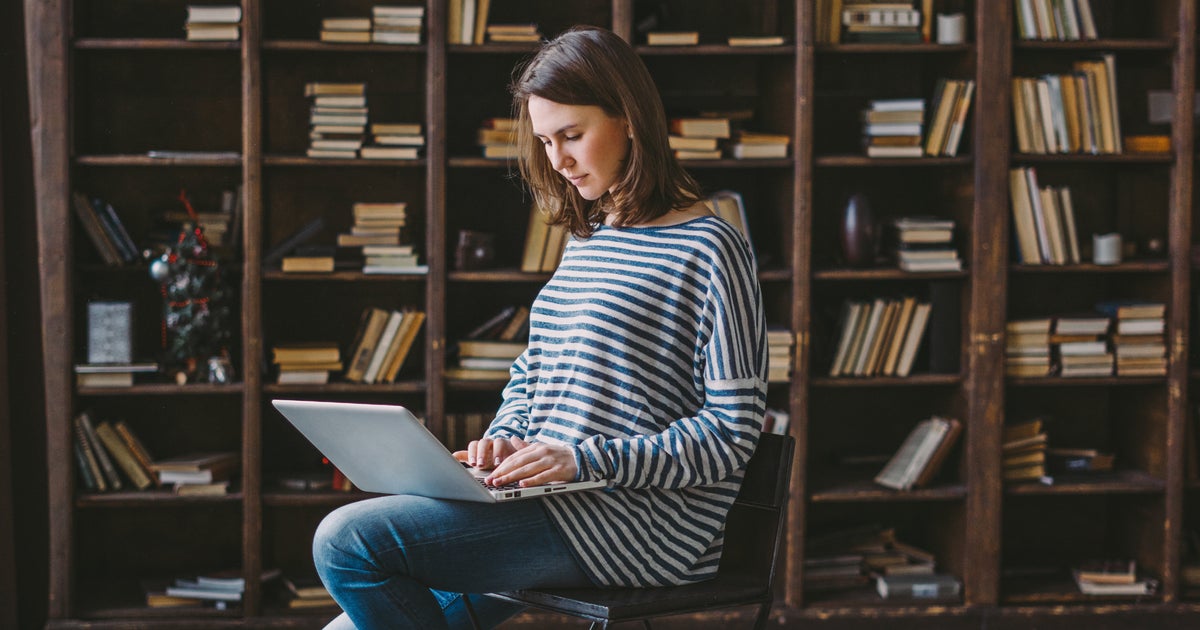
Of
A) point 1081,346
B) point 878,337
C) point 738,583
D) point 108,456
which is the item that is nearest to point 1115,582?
point 1081,346

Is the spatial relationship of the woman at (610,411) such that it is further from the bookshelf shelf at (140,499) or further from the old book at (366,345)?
the bookshelf shelf at (140,499)

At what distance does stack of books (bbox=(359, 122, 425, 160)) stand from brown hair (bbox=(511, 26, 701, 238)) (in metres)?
1.41

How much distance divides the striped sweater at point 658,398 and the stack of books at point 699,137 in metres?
1.47

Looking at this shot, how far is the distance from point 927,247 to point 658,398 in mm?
1835

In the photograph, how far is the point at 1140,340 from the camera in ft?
11.1

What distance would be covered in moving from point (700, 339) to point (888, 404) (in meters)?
2.16

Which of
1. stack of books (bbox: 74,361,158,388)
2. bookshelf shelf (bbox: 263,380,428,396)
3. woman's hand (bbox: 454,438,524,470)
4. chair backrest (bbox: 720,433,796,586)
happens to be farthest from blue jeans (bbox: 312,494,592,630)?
stack of books (bbox: 74,361,158,388)

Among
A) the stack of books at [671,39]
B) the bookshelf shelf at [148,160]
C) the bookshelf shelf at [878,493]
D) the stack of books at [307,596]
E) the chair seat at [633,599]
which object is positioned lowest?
the stack of books at [307,596]

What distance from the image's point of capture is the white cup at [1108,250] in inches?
133

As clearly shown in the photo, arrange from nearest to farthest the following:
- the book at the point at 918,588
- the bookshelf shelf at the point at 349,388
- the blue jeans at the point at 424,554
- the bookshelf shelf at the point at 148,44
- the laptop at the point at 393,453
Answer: the laptop at the point at 393,453 < the blue jeans at the point at 424,554 < the bookshelf shelf at the point at 148,44 < the bookshelf shelf at the point at 349,388 < the book at the point at 918,588

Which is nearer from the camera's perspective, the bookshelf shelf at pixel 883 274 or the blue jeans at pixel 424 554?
the blue jeans at pixel 424 554

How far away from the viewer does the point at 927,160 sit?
330cm

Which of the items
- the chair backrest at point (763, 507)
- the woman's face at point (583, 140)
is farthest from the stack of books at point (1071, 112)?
Result: the woman's face at point (583, 140)

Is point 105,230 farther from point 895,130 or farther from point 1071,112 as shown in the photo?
point 1071,112
